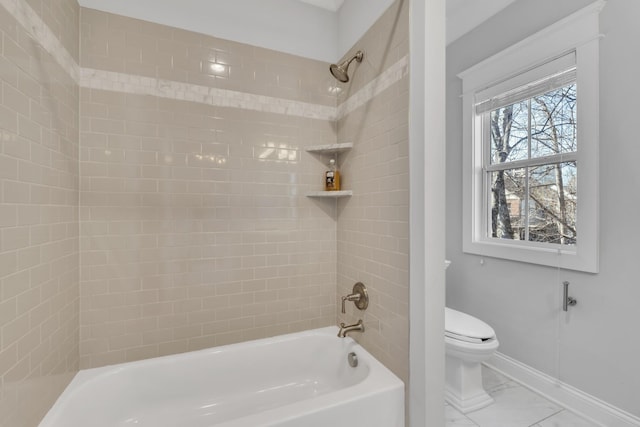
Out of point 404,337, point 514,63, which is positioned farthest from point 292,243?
point 514,63

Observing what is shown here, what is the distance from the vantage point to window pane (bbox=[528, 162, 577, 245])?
6.24ft

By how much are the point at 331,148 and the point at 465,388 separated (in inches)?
71.2

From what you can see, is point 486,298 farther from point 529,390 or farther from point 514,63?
point 514,63

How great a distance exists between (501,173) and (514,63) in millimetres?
827

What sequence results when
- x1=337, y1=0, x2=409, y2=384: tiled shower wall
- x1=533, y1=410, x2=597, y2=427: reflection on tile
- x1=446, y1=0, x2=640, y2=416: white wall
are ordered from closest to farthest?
1. x1=337, y1=0, x2=409, y2=384: tiled shower wall
2. x1=446, y1=0, x2=640, y2=416: white wall
3. x1=533, y1=410, x2=597, y2=427: reflection on tile

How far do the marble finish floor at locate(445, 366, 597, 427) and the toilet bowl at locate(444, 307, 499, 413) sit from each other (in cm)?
6

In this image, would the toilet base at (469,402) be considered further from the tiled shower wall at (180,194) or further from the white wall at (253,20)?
the white wall at (253,20)

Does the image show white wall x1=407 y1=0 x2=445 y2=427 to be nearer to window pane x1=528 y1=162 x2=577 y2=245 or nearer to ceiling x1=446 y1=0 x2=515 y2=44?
window pane x1=528 y1=162 x2=577 y2=245

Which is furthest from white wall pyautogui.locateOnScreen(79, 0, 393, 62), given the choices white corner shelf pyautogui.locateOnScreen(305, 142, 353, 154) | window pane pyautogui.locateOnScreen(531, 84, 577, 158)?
window pane pyautogui.locateOnScreen(531, 84, 577, 158)

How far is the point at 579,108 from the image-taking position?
1.79 m

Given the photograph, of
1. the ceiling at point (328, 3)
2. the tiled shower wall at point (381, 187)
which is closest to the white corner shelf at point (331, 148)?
the tiled shower wall at point (381, 187)

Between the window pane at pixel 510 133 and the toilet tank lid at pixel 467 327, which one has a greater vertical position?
the window pane at pixel 510 133

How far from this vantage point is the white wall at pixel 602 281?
156cm

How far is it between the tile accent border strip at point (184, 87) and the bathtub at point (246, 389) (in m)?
1.43
